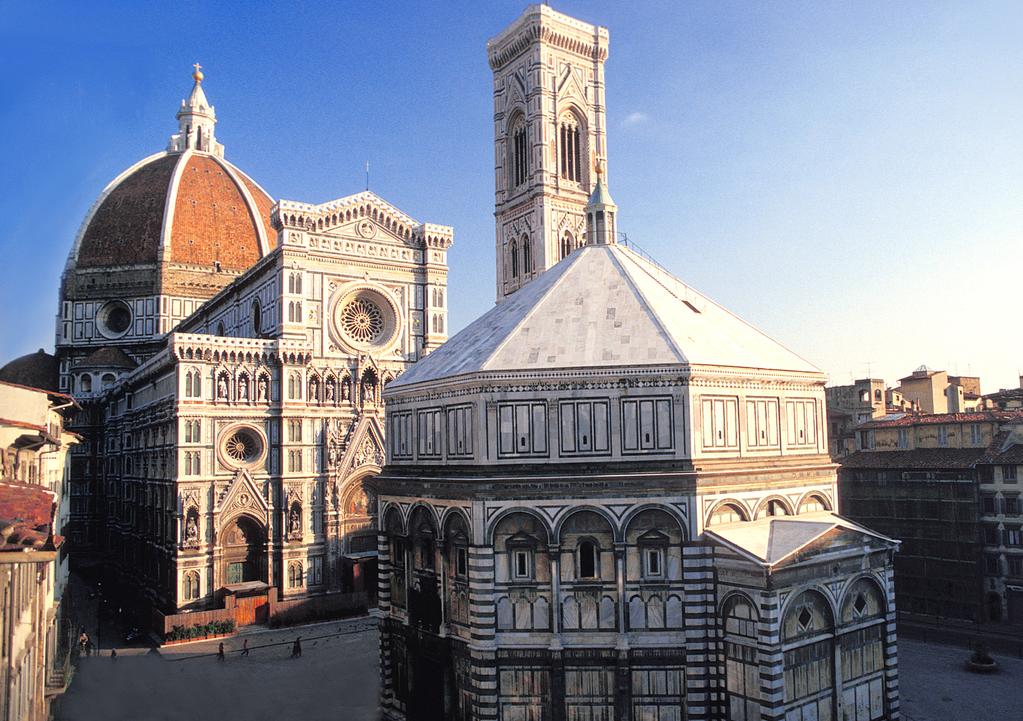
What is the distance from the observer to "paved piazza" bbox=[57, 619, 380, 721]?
30.5 metres

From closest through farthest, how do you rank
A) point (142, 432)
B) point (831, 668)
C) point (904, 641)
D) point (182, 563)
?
point (831, 668) < point (904, 641) < point (182, 563) < point (142, 432)

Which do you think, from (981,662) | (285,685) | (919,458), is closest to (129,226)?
(285,685)

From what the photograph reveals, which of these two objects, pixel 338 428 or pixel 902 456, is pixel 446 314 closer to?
pixel 338 428

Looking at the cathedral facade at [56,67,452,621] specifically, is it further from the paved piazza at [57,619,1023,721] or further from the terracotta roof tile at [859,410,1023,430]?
the terracotta roof tile at [859,410,1023,430]

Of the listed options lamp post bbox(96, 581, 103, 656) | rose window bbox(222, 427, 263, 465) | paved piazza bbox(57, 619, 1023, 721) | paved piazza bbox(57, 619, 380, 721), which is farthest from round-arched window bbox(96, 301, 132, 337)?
paved piazza bbox(57, 619, 1023, 721)

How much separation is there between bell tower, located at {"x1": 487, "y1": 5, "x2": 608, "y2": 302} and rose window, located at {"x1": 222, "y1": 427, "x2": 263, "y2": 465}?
88.9 feet

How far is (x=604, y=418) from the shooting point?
1038 inches

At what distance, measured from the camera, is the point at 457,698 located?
87.1 ft

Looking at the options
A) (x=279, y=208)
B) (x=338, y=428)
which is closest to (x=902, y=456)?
(x=338, y=428)

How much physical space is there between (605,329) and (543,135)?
142 feet

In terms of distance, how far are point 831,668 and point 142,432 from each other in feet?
154

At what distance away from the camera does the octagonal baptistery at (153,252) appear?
7575 centimetres

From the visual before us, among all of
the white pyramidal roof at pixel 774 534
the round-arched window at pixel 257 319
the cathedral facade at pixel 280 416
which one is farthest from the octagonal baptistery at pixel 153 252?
the white pyramidal roof at pixel 774 534

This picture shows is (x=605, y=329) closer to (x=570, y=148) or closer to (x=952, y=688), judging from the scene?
(x=952, y=688)
